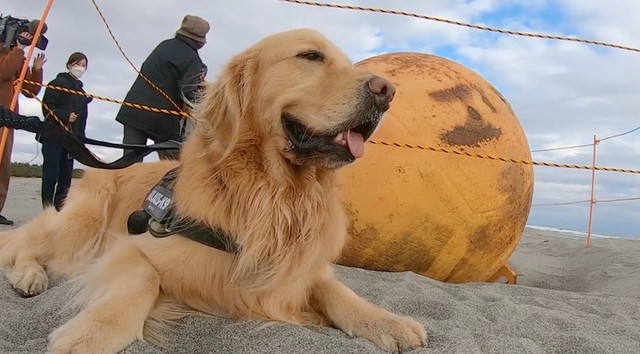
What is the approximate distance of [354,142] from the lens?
2418mm

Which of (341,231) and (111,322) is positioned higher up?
(341,231)

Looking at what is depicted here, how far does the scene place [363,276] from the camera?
12.2ft

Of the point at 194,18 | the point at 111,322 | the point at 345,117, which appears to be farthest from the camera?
the point at 194,18

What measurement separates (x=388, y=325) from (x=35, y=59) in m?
6.05

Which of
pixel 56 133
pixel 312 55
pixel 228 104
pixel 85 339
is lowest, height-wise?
pixel 85 339

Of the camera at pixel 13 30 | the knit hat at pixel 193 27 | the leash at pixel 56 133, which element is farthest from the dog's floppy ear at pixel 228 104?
the camera at pixel 13 30

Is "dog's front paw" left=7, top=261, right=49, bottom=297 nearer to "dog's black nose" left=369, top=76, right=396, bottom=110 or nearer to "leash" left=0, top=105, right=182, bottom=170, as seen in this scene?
"leash" left=0, top=105, right=182, bottom=170

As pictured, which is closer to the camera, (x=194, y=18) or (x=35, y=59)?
(x=194, y=18)

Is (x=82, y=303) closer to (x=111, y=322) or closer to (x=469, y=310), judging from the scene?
(x=111, y=322)

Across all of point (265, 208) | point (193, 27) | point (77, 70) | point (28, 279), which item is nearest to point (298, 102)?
point (265, 208)

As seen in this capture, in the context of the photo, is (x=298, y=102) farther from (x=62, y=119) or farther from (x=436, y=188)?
(x=62, y=119)

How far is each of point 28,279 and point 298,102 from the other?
69.3 inches

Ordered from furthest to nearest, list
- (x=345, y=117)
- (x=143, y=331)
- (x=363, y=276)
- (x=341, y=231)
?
(x=363, y=276) → (x=341, y=231) → (x=345, y=117) → (x=143, y=331)

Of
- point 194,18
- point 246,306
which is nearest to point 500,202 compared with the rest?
point 246,306
